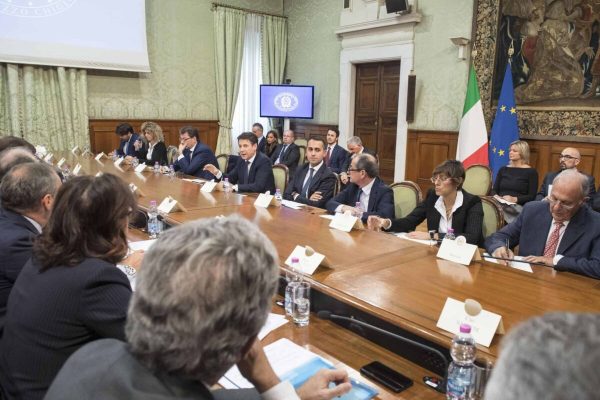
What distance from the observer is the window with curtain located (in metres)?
8.97

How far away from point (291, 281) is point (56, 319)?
0.90 m

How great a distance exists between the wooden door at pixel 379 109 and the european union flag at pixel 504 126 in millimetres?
1831

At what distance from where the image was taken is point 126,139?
7363 mm

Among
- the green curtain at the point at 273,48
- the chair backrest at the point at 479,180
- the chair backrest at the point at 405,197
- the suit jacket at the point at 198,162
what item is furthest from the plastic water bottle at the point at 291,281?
the green curtain at the point at 273,48

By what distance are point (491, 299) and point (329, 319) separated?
1.91 feet

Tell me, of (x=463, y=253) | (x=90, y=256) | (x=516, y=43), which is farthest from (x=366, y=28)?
(x=90, y=256)

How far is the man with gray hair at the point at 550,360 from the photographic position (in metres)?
0.46

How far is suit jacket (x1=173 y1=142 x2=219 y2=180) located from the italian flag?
3.17 meters

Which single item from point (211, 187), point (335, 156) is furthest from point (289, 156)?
point (211, 187)

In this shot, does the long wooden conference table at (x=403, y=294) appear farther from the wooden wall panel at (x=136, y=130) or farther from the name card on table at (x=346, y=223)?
the wooden wall panel at (x=136, y=130)

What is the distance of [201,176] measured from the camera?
5.46 metres

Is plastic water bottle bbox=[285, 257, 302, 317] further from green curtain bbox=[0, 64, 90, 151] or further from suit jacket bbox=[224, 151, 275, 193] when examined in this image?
green curtain bbox=[0, 64, 90, 151]

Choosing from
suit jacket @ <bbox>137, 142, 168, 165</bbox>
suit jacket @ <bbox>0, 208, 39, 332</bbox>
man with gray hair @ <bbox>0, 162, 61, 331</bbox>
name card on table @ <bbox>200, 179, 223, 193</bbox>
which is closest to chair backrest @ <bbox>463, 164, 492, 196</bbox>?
name card on table @ <bbox>200, 179, 223, 193</bbox>

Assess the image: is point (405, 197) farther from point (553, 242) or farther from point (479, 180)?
point (479, 180)
